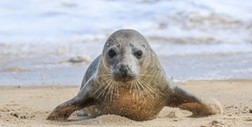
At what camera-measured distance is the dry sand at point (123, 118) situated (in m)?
6.21

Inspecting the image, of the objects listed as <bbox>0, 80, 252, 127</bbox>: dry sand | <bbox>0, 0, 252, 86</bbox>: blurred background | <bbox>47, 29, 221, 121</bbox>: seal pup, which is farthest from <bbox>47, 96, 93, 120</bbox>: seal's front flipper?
<bbox>0, 0, 252, 86</bbox>: blurred background

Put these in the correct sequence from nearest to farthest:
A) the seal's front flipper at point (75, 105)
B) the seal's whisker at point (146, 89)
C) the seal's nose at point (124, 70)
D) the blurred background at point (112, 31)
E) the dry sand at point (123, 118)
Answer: the seal's nose at point (124, 70) → the dry sand at point (123, 118) → the seal's whisker at point (146, 89) → the seal's front flipper at point (75, 105) → the blurred background at point (112, 31)

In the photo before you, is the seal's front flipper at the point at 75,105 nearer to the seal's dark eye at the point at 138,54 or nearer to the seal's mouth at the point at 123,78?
the seal's dark eye at the point at 138,54

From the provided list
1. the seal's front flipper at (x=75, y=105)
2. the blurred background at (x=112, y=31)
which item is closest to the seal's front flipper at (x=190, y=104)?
the seal's front flipper at (x=75, y=105)

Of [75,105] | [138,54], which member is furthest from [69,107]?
[138,54]

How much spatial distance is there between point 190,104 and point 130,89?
798mm

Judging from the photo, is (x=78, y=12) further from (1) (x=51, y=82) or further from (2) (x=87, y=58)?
(1) (x=51, y=82)

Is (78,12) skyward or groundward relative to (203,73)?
skyward

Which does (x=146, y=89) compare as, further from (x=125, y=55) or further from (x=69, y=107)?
(x=69, y=107)

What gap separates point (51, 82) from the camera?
31.6ft

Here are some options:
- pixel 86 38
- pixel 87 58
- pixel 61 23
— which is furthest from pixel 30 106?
pixel 61 23

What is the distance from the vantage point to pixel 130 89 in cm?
634

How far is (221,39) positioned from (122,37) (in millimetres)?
8239

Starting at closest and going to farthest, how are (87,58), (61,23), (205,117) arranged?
(205,117), (87,58), (61,23)
